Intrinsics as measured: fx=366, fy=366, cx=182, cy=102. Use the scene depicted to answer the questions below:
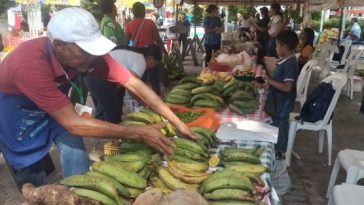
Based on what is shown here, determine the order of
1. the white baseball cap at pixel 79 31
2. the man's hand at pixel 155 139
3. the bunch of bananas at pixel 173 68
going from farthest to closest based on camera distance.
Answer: the bunch of bananas at pixel 173 68 < the man's hand at pixel 155 139 < the white baseball cap at pixel 79 31

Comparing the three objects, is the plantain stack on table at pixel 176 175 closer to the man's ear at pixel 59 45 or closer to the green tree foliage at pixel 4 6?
the man's ear at pixel 59 45

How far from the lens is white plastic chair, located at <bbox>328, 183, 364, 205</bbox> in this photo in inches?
103

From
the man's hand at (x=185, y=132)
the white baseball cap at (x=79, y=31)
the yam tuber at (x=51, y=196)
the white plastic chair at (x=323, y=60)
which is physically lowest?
the white plastic chair at (x=323, y=60)

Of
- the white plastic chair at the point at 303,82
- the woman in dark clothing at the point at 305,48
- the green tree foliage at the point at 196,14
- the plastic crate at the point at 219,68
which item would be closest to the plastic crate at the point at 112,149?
the plastic crate at the point at 219,68

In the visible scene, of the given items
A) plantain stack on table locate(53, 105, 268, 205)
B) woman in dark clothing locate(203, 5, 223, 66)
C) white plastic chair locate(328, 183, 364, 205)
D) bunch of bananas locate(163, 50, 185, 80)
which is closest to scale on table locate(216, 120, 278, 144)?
plantain stack on table locate(53, 105, 268, 205)

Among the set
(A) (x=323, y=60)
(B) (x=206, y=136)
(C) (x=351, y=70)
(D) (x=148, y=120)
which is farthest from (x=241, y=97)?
(A) (x=323, y=60)

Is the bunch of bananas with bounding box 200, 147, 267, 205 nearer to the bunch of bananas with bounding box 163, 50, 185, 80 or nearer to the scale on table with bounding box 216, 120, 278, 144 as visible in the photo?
the scale on table with bounding box 216, 120, 278, 144

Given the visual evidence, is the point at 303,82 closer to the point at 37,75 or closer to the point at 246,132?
the point at 246,132

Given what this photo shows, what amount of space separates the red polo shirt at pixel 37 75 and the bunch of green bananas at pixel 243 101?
5.34ft

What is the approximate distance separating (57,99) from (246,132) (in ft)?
4.61

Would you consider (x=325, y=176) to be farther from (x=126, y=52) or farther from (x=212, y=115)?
(x=126, y=52)

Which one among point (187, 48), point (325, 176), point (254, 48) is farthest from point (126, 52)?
point (187, 48)

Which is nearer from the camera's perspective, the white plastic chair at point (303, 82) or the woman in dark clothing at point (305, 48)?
the white plastic chair at point (303, 82)

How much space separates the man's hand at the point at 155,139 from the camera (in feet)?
6.83
